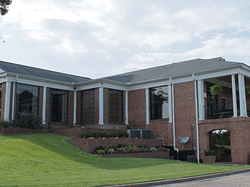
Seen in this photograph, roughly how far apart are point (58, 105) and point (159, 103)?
911cm

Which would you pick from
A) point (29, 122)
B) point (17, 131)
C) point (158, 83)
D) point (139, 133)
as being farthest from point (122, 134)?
point (17, 131)

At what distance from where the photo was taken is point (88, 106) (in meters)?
25.5

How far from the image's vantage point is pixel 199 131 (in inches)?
840

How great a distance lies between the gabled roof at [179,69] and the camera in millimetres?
22070

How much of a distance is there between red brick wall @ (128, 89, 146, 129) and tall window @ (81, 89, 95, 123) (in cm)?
360

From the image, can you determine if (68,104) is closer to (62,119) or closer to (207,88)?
(62,119)

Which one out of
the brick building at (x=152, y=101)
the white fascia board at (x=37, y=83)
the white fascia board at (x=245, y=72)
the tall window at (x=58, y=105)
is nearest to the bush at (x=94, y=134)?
the brick building at (x=152, y=101)

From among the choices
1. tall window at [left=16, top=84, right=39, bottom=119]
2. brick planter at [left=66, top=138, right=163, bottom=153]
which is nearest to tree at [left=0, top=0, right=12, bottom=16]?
brick planter at [left=66, top=138, right=163, bottom=153]

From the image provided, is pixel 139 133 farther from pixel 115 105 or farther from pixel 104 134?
pixel 115 105

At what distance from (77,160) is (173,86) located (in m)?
11.6

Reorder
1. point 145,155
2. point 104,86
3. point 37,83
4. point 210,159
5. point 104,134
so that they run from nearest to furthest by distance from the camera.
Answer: point 145,155
point 210,159
point 104,134
point 37,83
point 104,86

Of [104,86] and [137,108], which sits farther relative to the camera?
[137,108]

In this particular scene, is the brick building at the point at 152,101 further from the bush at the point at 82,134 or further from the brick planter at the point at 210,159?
the bush at the point at 82,134

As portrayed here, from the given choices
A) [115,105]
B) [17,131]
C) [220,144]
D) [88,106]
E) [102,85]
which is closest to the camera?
[17,131]
